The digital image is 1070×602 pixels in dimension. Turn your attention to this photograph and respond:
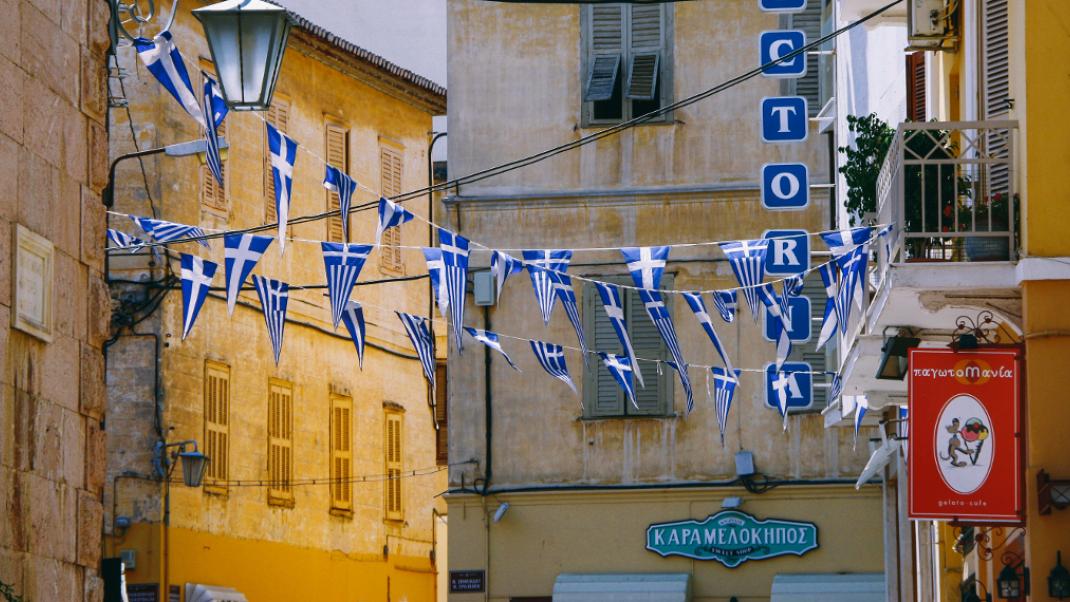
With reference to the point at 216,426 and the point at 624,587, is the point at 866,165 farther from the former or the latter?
the point at 216,426

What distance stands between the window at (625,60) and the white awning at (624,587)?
4.89 m

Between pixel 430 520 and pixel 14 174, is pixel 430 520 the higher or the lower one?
the lower one

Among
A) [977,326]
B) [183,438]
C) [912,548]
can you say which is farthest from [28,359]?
[183,438]

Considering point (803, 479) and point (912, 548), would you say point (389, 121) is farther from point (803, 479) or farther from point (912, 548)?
point (912, 548)

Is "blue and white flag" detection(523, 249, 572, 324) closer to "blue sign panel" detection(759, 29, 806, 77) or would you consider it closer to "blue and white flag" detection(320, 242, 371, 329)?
"blue and white flag" detection(320, 242, 371, 329)

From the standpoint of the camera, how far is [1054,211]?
14055mm

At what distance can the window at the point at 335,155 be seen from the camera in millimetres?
32281

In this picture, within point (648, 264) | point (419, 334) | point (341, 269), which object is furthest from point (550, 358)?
point (341, 269)

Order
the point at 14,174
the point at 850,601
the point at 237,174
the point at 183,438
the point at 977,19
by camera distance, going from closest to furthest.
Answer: the point at 14,174 → the point at 977,19 → the point at 850,601 → the point at 183,438 → the point at 237,174

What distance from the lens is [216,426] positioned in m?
29.1

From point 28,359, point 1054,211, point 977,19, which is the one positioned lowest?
point 28,359

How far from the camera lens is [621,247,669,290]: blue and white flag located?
18.8 metres

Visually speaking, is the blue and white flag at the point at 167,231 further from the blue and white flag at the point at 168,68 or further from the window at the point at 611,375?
the window at the point at 611,375

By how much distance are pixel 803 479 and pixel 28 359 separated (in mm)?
13858
